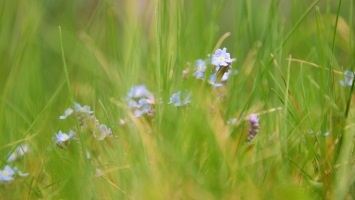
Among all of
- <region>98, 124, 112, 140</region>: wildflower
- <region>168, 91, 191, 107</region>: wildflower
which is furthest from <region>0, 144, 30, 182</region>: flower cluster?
<region>168, 91, 191, 107</region>: wildflower

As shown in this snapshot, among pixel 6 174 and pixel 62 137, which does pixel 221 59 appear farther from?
pixel 6 174

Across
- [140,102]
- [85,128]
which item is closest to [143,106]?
[140,102]

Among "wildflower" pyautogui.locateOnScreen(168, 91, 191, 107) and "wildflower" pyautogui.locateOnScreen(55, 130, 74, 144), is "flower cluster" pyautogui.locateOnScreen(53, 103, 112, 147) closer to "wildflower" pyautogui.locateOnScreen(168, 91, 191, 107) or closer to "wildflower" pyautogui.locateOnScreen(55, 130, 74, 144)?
"wildflower" pyautogui.locateOnScreen(55, 130, 74, 144)

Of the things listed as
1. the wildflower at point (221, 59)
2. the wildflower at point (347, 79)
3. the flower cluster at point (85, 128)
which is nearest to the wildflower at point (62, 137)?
the flower cluster at point (85, 128)

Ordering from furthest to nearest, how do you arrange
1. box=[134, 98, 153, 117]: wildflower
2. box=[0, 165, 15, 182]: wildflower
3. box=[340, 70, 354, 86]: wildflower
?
box=[340, 70, 354, 86]: wildflower < box=[134, 98, 153, 117]: wildflower < box=[0, 165, 15, 182]: wildflower

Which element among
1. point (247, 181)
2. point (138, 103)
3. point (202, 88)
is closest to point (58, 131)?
point (138, 103)

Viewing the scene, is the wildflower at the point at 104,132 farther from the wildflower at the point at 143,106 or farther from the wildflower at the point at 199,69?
the wildflower at the point at 199,69
